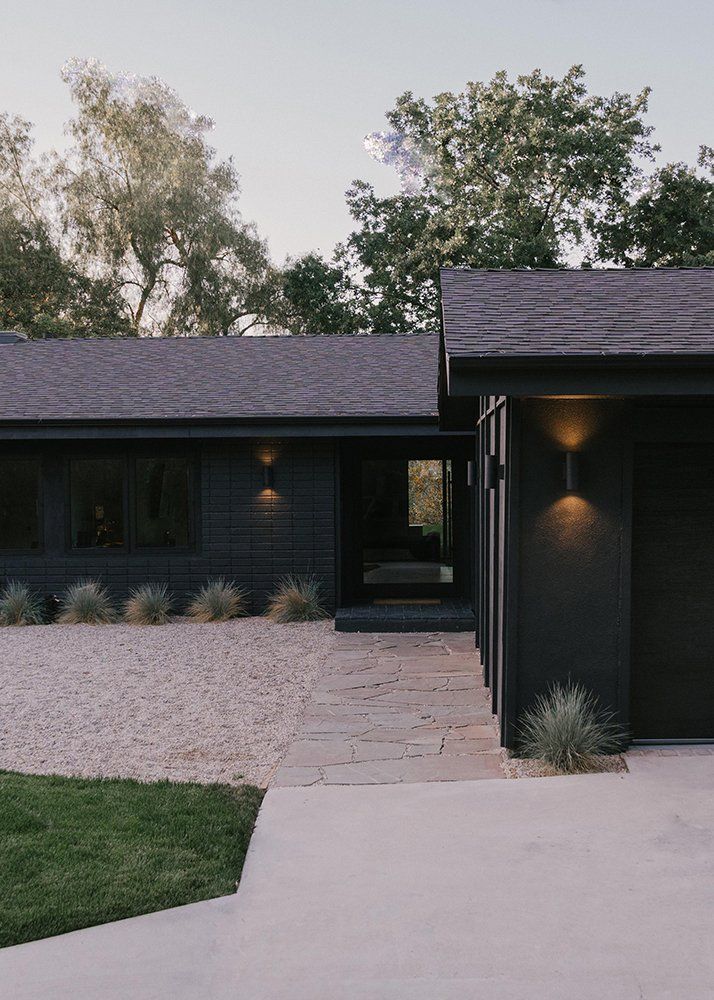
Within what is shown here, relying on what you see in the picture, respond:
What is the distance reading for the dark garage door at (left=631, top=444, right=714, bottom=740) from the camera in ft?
18.4

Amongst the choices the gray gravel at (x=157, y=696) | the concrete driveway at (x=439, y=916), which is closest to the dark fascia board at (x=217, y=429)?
the gray gravel at (x=157, y=696)

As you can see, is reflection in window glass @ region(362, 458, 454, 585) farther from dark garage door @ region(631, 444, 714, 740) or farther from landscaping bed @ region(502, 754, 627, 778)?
landscaping bed @ region(502, 754, 627, 778)

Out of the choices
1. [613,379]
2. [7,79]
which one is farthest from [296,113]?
[613,379]

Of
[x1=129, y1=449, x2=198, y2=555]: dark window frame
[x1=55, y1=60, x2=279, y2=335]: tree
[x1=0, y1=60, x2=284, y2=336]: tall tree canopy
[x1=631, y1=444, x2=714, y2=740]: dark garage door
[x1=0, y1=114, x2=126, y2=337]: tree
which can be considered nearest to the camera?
[x1=631, y1=444, x2=714, y2=740]: dark garage door

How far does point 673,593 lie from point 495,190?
70.1 ft

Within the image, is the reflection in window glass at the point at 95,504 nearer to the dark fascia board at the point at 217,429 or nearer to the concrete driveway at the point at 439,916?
the dark fascia board at the point at 217,429

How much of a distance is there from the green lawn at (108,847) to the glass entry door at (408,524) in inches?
280

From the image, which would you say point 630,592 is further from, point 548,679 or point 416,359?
point 416,359

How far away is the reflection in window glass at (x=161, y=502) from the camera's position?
12.1m

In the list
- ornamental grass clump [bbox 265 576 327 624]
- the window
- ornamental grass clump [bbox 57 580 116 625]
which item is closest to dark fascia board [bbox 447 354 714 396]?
ornamental grass clump [bbox 265 576 327 624]

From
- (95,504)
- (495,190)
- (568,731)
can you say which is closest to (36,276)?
(495,190)

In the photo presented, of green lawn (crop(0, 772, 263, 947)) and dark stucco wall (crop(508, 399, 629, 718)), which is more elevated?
dark stucco wall (crop(508, 399, 629, 718))

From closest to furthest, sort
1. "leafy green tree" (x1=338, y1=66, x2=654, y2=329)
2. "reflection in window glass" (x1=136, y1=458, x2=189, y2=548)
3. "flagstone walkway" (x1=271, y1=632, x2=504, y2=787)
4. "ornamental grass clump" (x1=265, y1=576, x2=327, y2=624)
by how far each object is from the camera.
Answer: "flagstone walkway" (x1=271, y1=632, x2=504, y2=787)
"ornamental grass clump" (x1=265, y1=576, x2=327, y2=624)
"reflection in window glass" (x1=136, y1=458, x2=189, y2=548)
"leafy green tree" (x1=338, y1=66, x2=654, y2=329)

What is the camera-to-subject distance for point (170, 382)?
42.9ft
